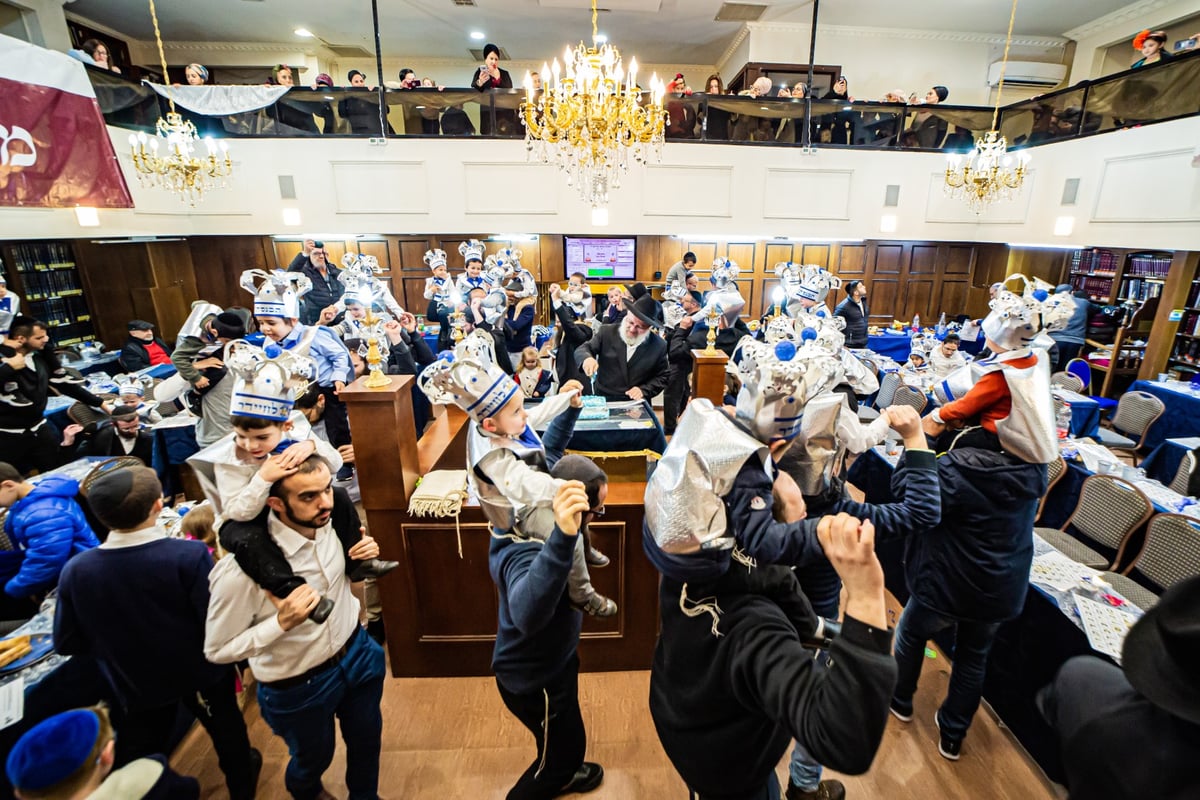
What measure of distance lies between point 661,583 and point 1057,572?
2605mm

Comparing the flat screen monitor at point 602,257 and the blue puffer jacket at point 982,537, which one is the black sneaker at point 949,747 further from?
the flat screen monitor at point 602,257

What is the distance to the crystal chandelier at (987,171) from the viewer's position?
7.57 meters

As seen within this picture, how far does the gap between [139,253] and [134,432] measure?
676 cm

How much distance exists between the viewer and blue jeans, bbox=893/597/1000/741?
231 centimetres

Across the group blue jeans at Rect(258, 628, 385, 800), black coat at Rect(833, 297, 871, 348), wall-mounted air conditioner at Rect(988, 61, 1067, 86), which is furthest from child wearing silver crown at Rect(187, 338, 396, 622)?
wall-mounted air conditioner at Rect(988, 61, 1067, 86)

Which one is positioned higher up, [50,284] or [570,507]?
[50,284]

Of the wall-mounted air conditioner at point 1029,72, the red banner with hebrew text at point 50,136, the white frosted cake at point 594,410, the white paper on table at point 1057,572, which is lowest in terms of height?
the white paper on table at point 1057,572

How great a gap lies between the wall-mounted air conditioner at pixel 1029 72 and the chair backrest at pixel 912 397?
984 centimetres

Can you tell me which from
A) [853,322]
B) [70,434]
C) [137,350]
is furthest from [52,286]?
[853,322]

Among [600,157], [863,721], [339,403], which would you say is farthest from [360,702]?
[600,157]

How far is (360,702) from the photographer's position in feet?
6.31

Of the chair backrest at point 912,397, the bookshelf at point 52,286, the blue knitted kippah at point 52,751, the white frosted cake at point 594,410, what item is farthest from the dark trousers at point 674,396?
the bookshelf at point 52,286

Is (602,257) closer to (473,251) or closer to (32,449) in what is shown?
(473,251)

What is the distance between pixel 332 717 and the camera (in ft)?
6.15
